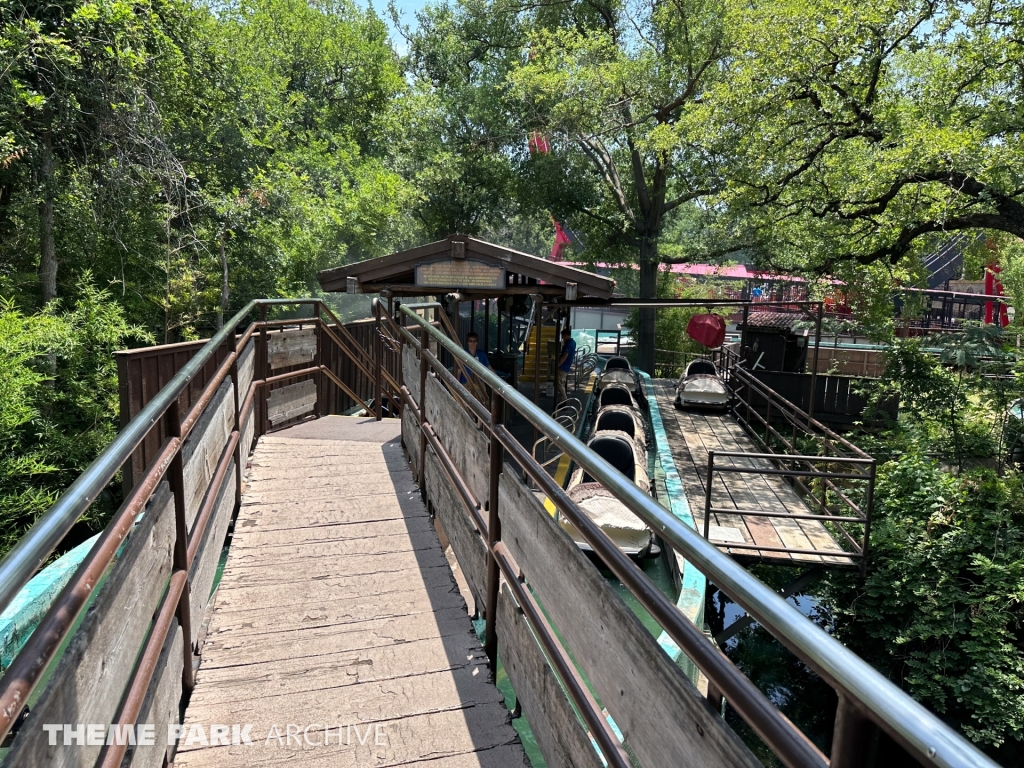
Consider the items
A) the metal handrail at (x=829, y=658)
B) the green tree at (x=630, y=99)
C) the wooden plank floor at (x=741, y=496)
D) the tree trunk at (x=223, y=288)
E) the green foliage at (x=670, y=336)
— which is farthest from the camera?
the green foliage at (x=670, y=336)

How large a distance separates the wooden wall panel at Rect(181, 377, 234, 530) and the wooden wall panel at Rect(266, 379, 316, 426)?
2.19 m

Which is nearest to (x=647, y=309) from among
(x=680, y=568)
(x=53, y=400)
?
(x=680, y=568)

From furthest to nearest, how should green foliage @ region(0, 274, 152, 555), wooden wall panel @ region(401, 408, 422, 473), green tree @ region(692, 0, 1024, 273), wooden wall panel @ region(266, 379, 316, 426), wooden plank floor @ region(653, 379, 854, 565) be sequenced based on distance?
green tree @ region(692, 0, 1024, 273), wooden plank floor @ region(653, 379, 854, 565), green foliage @ region(0, 274, 152, 555), wooden wall panel @ region(266, 379, 316, 426), wooden wall panel @ region(401, 408, 422, 473)

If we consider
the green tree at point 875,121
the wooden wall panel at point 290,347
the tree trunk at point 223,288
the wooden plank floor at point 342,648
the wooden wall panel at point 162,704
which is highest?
the green tree at point 875,121

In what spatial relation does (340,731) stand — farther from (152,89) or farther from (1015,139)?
(1015,139)

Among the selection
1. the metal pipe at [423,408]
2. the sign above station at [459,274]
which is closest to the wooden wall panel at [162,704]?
the metal pipe at [423,408]

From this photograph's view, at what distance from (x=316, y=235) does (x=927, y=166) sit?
1280 cm

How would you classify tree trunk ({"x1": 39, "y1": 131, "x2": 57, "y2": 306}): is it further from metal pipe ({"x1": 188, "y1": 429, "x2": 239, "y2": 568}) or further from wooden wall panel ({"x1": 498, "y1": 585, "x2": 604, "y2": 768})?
wooden wall panel ({"x1": 498, "y1": 585, "x2": 604, "y2": 768})

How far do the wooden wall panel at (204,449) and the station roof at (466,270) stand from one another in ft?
25.1

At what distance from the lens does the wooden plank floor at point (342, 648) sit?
2.47 meters

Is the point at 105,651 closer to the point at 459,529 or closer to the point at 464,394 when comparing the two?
the point at 464,394

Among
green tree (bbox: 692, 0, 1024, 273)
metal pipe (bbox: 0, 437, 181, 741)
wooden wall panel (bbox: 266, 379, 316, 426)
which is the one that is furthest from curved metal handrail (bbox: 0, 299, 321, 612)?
green tree (bbox: 692, 0, 1024, 273)

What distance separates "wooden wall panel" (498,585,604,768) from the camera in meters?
1.97

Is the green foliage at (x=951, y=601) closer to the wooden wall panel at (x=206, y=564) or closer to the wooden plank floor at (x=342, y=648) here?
the wooden plank floor at (x=342, y=648)
